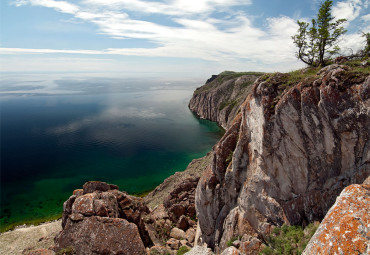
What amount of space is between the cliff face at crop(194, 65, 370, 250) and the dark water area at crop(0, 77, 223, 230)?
40.3 meters

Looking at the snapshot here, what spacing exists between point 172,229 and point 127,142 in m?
63.1

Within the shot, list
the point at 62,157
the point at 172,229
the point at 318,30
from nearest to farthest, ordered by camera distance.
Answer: the point at 318,30
the point at 172,229
the point at 62,157

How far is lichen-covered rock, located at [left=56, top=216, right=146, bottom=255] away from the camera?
17.8m

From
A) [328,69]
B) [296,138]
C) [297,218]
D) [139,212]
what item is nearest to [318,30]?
[328,69]

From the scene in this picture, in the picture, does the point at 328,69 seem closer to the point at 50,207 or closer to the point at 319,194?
the point at 319,194

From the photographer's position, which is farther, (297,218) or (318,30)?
(318,30)

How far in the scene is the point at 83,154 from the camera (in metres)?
73.8

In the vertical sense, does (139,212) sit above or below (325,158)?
below

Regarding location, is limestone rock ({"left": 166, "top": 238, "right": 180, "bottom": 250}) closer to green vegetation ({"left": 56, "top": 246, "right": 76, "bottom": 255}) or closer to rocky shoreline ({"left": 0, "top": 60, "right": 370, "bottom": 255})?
rocky shoreline ({"left": 0, "top": 60, "right": 370, "bottom": 255})

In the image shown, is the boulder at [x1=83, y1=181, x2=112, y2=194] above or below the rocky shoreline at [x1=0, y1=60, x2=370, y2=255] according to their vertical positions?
below

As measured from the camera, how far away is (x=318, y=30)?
19.9m

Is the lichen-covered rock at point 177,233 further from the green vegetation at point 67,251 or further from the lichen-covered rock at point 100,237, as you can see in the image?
the green vegetation at point 67,251

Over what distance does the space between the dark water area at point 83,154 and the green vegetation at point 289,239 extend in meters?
43.9

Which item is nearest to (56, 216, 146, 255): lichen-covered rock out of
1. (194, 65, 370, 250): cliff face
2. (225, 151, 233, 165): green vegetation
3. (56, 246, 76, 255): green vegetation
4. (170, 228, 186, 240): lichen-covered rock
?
(56, 246, 76, 255): green vegetation
